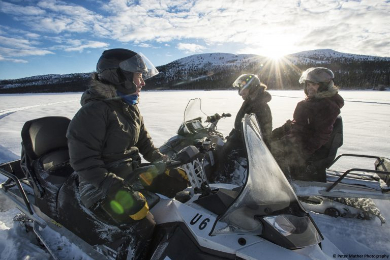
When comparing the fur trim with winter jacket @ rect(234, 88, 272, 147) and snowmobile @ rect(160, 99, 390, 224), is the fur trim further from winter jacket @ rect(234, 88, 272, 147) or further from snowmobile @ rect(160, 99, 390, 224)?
winter jacket @ rect(234, 88, 272, 147)

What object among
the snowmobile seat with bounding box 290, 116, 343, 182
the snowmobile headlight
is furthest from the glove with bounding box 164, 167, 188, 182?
the snowmobile seat with bounding box 290, 116, 343, 182

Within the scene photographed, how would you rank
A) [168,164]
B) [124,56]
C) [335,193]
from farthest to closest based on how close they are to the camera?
[335,193], [124,56], [168,164]

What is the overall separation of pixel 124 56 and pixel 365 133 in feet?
25.1

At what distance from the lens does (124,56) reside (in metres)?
2.01

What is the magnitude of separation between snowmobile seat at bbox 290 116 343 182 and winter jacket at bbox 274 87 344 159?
139mm

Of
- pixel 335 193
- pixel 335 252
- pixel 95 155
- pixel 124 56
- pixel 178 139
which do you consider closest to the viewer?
pixel 335 252

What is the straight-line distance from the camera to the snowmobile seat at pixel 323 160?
3328 mm

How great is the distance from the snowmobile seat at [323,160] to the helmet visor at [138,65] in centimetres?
250

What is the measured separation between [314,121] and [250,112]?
3.16ft

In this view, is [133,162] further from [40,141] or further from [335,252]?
[335,252]

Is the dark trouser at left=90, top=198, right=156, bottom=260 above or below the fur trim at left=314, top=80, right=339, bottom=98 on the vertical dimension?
below

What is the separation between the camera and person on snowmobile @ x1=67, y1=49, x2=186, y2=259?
69.7 inches

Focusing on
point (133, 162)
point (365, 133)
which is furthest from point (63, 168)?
point (365, 133)

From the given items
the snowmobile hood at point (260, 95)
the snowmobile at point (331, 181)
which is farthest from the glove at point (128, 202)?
the snowmobile hood at point (260, 95)
